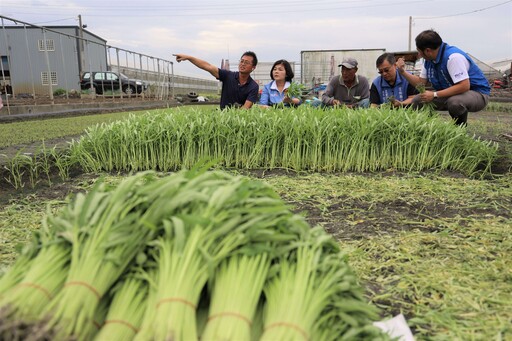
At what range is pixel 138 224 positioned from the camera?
1.15 metres

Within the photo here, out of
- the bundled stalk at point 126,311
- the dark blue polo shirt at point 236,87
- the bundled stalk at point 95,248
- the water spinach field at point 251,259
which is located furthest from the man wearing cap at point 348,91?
the bundled stalk at point 126,311

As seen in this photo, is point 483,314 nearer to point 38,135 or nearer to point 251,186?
point 251,186

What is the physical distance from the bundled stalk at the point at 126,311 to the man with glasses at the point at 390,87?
Answer: 507cm

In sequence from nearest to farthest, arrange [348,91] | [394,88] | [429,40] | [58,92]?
[429,40], [394,88], [348,91], [58,92]

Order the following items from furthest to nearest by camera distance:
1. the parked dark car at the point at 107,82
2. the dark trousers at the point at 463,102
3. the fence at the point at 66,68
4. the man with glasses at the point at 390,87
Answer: the parked dark car at the point at 107,82
the fence at the point at 66,68
the man with glasses at the point at 390,87
the dark trousers at the point at 463,102

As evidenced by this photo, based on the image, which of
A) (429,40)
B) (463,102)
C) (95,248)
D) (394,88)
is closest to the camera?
(95,248)

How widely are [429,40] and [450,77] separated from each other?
0.59 meters

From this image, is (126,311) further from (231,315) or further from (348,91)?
(348,91)

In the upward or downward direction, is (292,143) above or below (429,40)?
below

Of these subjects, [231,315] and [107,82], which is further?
[107,82]

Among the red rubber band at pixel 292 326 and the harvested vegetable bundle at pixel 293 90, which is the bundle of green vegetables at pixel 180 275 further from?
the harvested vegetable bundle at pixel 293 90

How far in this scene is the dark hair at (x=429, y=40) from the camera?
5.13 metres

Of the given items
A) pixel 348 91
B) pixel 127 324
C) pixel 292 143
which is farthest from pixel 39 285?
pixel 348 91

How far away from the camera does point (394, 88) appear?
19.7 feet
